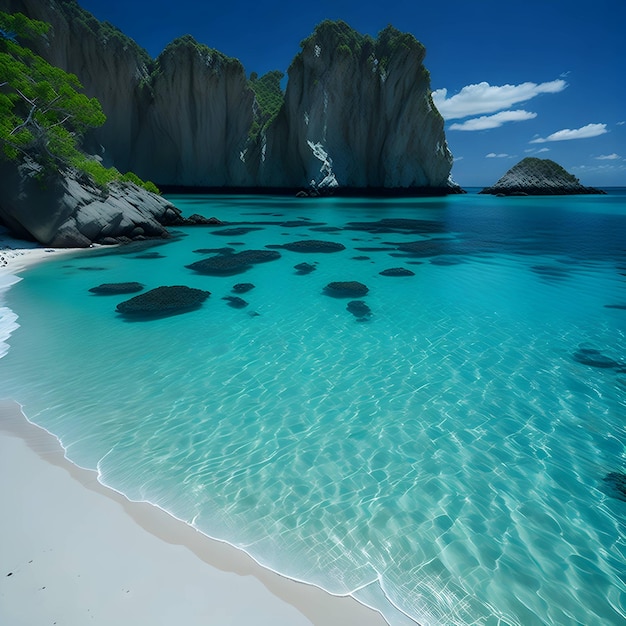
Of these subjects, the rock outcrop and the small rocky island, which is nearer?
the rock outcrop

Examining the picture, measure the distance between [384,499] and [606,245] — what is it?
21.8 metres

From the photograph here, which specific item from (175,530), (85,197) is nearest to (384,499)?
(175,530)

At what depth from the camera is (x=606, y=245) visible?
777 inches

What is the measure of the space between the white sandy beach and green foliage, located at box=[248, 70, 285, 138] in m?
62.2

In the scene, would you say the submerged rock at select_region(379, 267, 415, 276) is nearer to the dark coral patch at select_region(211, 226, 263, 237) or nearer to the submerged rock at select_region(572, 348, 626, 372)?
the submerged rock at select_region(572, 348, 626, 372)

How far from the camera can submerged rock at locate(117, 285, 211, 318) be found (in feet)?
29.6

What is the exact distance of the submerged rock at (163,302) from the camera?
9.01 metres

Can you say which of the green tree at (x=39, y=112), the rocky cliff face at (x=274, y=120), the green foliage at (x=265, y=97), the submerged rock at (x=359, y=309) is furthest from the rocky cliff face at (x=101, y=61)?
the submerged rock at (x=359, y=309)

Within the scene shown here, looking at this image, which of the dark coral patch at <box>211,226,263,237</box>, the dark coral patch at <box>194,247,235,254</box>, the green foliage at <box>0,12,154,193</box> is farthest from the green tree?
the dark coral patch at <box>211,226,263,237</box>

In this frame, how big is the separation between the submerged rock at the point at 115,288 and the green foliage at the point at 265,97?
54228mm

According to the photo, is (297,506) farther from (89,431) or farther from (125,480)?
(89,431)

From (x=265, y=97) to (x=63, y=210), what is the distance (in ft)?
269

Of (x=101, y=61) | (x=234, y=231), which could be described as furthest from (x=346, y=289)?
(x=101, y=61)

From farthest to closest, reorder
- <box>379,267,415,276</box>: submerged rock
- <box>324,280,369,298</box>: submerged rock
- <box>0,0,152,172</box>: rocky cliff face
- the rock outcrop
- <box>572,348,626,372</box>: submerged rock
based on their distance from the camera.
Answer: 1. <box>0,0,152,172</box>: rocky cliff face
2. the rock outcrop
3. <box>379,267,415,276</box>: submerged rock
4. <box>324,280,369,298</box>: submerged rock
5. <box>572,348,626,372</box>: submerged rock
